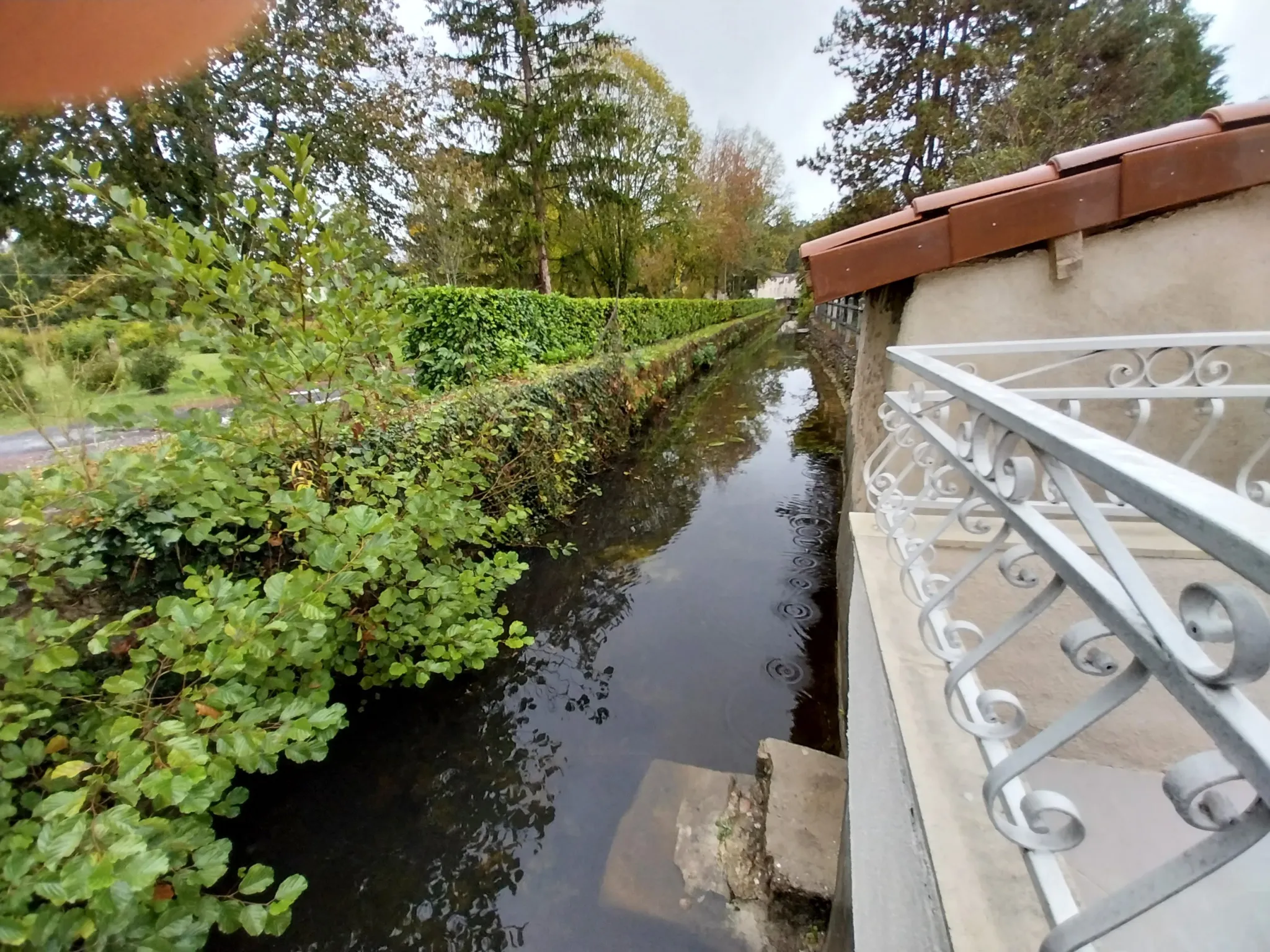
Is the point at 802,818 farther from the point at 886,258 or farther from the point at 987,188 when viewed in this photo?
the point at 987,188

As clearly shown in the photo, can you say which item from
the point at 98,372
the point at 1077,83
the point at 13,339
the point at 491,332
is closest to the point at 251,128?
the point at 491,332

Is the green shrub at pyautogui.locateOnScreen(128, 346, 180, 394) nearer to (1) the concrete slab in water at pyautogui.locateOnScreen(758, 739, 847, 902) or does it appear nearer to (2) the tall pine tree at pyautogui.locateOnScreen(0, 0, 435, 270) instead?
(2) the tall pine tree at pyautogui.locateOnScreen(0, 0, 435, 270)

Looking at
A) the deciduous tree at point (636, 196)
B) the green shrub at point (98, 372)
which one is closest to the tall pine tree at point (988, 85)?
the deciduous tree at point (636, 196)

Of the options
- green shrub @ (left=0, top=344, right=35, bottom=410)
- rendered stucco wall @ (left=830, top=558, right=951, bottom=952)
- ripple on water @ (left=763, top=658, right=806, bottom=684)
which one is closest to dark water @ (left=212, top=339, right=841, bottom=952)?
ripple on water @ (left=763, top=658, right=806, bottom=684)

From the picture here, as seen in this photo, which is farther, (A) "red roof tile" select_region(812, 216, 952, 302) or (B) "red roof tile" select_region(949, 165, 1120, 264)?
(A) "red roof tile" select_region(812, 216, 952, 302)

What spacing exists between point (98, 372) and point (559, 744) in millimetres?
6023

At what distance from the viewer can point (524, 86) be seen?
16.8 m

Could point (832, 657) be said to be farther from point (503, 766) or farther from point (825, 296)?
point (825, 296)

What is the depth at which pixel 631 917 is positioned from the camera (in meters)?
A: 2.69

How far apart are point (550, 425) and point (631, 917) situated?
5247 millimetres

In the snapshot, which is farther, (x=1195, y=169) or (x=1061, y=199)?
(x=1061, y=199)

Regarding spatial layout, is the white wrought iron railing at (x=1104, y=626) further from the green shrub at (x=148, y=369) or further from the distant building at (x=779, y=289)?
the distant building at (x=779, y=289)

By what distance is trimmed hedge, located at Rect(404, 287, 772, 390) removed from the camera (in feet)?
26.0

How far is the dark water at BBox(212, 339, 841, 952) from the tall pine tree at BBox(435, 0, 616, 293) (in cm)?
1348
